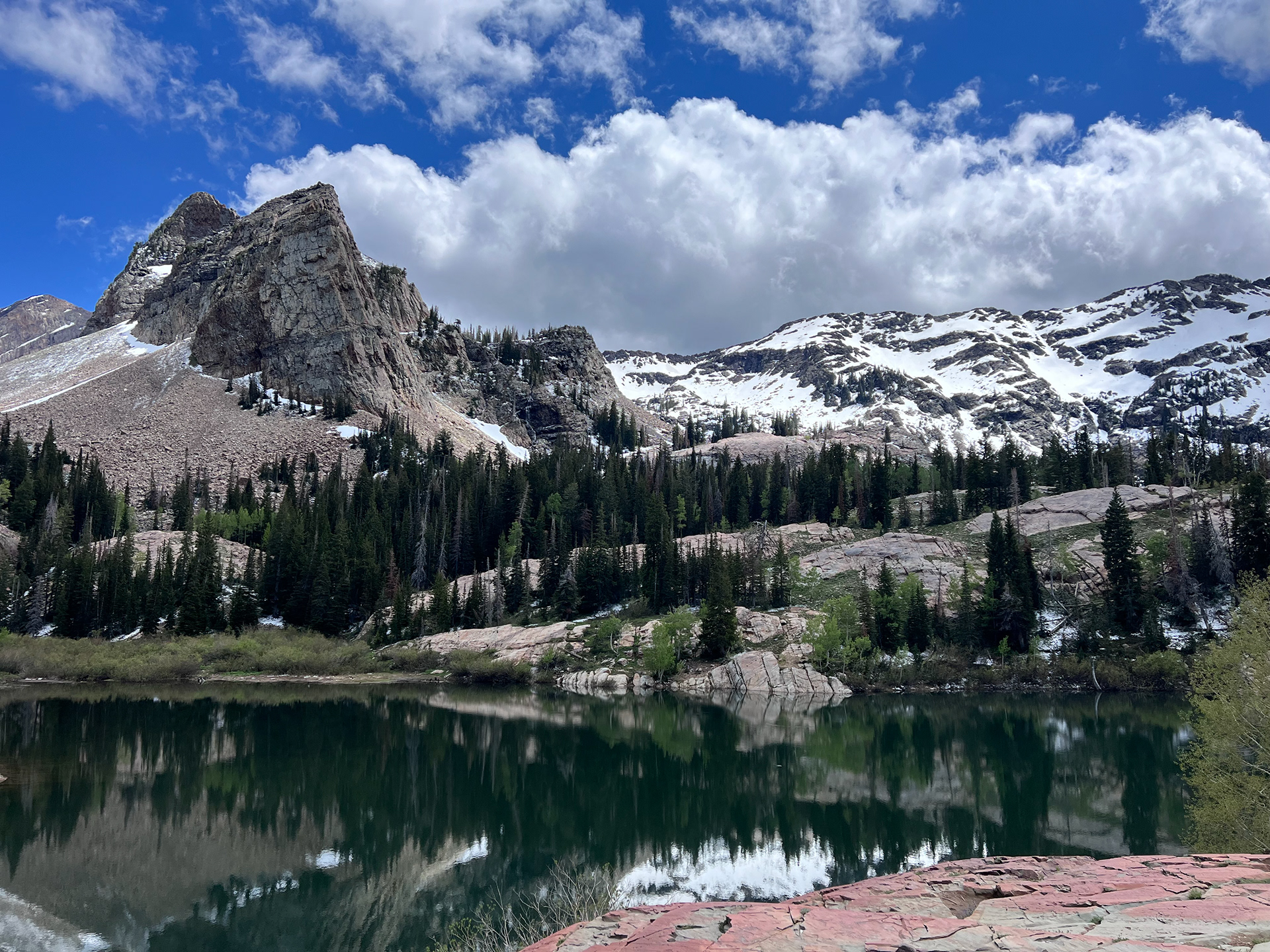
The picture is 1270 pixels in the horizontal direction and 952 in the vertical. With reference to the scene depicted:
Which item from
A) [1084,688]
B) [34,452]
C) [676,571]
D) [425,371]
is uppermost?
[425,371]

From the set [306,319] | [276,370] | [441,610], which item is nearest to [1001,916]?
[441,610]

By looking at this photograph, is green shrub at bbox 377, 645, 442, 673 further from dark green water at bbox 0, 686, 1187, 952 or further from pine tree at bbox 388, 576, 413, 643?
dark green water at bbox 0, 686, 1187, 952

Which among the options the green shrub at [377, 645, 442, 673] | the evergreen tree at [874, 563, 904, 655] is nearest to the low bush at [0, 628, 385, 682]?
the green shrub at [377, 645, 442, 673]

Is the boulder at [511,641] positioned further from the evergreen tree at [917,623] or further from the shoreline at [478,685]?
the evergreen tree at [917,623]

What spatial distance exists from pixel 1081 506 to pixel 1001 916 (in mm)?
96594

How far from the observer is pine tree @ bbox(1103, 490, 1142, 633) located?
6956 cm

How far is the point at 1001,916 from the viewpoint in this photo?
1032 cm

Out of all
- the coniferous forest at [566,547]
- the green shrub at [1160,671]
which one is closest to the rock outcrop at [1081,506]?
the coniferous forest at [566,547]

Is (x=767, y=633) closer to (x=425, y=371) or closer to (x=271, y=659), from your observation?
A: (x=271, y=659)

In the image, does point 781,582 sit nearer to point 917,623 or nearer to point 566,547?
point 917,623

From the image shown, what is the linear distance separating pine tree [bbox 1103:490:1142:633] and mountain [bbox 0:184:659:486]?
3981 inches

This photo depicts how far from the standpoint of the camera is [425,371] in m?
180

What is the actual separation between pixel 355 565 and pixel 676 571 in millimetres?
35941

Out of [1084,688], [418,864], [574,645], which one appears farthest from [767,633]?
[418,864]
